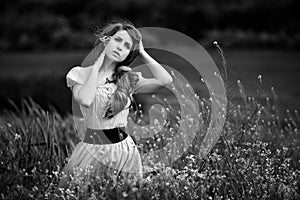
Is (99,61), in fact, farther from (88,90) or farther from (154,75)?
(154,75)

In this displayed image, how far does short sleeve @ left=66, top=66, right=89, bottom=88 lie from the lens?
11.9 feet

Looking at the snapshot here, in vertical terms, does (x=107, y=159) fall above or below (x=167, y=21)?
below

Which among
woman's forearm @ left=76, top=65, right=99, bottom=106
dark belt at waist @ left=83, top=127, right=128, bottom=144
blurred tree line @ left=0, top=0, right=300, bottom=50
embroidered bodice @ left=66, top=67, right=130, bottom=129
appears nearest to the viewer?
woman's forearm @ left=76, top=65, right=99, bottom=106

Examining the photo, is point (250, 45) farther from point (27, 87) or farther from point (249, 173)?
point (249, 173)

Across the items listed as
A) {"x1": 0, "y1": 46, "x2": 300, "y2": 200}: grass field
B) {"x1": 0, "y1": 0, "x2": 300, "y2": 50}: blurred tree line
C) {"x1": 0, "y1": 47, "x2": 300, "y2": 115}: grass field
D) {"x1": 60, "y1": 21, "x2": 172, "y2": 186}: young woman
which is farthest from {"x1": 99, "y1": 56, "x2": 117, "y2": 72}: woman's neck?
{"x1": 0, "y1": 0, "x2": 300, "y2": 50}: blurred tree line

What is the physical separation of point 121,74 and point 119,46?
0.21 m

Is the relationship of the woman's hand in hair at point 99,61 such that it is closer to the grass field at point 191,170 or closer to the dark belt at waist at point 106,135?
the dark belt at waist at point 106,135

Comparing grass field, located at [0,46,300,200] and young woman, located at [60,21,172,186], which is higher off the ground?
young woman, located at [60,21,172,186]

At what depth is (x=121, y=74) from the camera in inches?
149

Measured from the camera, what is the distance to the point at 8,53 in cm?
1430

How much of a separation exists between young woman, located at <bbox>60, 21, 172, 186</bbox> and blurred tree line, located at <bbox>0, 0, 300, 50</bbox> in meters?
10.6

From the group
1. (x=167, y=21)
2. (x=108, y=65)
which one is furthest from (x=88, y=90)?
(x=167, y=21)

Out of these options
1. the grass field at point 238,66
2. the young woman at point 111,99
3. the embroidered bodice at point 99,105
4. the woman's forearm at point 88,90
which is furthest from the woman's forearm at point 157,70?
the grass field at point 238,66

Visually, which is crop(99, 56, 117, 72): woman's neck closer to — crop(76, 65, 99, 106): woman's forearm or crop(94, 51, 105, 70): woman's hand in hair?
crop(94, 51, 105, 70): woman's hand in hair
